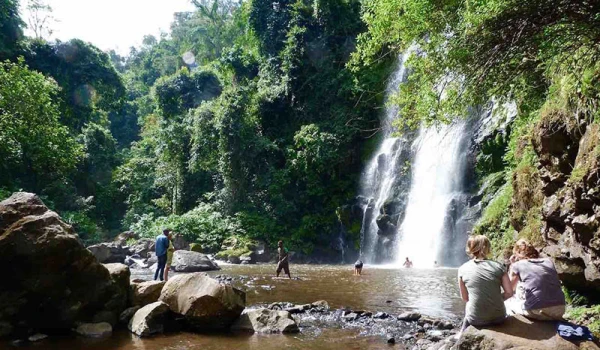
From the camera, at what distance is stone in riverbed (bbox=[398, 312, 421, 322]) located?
29.3 ft

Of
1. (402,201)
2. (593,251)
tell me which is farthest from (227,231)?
(593,251)

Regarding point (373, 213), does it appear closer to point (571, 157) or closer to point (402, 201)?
point (402, 201)

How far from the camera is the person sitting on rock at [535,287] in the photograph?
4.41m

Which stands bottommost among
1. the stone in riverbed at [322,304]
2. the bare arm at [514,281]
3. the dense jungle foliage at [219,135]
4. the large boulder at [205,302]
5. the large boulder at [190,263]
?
the stone in riverbed at [322,304]

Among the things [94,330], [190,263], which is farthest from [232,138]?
[94,330]

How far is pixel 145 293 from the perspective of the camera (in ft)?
29.9

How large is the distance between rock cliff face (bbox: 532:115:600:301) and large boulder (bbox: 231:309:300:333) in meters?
4.69

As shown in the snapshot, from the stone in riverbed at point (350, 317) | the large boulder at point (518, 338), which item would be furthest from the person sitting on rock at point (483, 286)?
the stone in riverbed at point (350, 317)

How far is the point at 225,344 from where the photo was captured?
23.9ft

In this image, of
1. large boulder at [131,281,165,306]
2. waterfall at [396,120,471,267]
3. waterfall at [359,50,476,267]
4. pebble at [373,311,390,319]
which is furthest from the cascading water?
large boulder at [131,281,165,306]

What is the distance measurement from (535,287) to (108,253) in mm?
20710

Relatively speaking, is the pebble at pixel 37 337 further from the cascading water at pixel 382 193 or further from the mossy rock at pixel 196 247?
the mossy rock at pixel 196 247

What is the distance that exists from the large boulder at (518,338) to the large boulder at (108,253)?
1905 centimetres

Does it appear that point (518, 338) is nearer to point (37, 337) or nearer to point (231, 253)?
point (37, 337)
